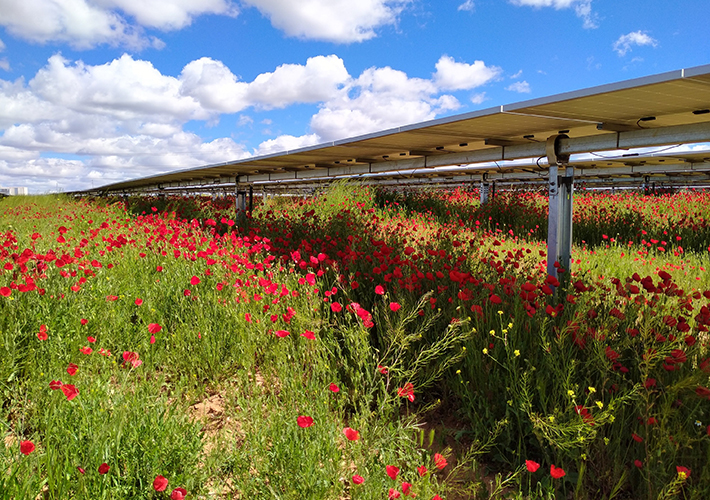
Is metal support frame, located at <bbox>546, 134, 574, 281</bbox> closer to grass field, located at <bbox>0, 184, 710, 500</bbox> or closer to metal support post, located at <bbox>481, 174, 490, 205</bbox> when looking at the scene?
grass field, located at <bbox>0, 184, 710, 500</bbox>

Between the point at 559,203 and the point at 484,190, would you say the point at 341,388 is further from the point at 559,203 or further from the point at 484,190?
the point at 484,190

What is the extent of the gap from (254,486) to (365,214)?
934cm

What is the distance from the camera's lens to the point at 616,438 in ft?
7.96

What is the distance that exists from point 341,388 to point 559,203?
12.6ft

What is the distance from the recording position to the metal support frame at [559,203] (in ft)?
17.3

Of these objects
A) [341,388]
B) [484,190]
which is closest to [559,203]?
[341,388]

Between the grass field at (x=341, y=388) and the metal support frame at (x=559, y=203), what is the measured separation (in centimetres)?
87

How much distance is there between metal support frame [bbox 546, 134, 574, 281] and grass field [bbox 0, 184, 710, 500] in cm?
87

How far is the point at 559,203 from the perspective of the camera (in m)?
5.31

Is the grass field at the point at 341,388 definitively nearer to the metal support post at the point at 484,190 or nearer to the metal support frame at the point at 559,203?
the metal support frame at the point at 559,203

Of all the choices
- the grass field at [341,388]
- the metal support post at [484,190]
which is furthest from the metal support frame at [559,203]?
the metal support post at [484,190]

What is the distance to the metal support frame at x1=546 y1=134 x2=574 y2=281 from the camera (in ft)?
17.3

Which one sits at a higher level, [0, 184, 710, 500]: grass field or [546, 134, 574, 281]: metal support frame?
[546, 134, 574, 281]: metal support frame

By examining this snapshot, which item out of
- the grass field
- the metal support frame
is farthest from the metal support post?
the grass field
